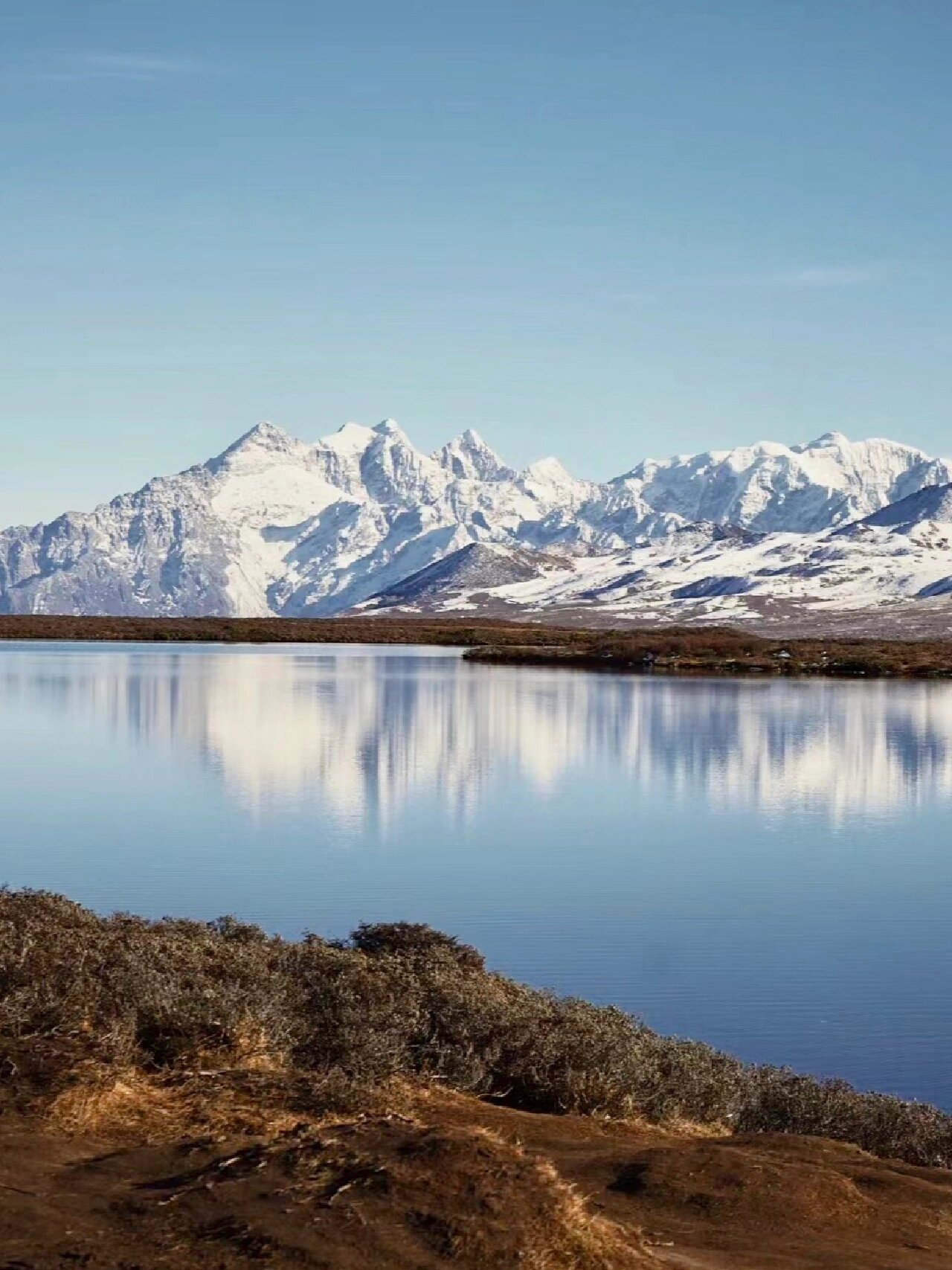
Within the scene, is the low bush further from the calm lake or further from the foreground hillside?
the calm lake

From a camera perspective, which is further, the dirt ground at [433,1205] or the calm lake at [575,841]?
the calm lake at [575,841]

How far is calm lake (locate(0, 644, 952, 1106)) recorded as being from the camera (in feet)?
95.0

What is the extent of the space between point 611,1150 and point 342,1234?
486 centimetres

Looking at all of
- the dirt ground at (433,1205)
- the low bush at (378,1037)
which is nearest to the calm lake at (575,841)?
the low bush at (378,1037)

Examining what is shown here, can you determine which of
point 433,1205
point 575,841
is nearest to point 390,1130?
point 433,1205

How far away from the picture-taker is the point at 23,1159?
11961 mm

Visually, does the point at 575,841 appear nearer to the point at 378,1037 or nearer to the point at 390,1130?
the point at 378,1037

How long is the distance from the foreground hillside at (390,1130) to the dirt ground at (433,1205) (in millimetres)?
24

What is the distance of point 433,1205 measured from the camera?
1062 centimetres

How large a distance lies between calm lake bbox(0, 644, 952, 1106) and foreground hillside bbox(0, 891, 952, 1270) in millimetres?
7367

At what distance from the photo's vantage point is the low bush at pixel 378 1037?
1559 centimetres

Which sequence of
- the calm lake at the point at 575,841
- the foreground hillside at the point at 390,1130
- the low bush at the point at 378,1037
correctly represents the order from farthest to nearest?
the calm lake at the point at 575,841 < the low bush at the point at 378,1037 < the foreground hillside at the point at 390,1130

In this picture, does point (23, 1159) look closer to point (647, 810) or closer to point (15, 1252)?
point (15, 1252)

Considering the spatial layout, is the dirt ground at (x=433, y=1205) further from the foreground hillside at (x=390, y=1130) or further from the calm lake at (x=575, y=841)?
the calm lake at (x=575, y=841)
